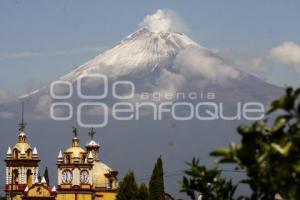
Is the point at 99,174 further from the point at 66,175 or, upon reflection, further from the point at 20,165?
the point at 20,165

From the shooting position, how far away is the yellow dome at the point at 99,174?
101 m

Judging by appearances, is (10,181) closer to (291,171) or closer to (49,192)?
(49,192)

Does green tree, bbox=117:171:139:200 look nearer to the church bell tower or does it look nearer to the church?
the church

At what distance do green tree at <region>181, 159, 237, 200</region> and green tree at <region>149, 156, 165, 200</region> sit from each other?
6223 cm

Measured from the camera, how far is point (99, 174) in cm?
10231

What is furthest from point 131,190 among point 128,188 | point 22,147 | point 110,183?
point 22,147

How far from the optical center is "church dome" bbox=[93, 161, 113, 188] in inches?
3994

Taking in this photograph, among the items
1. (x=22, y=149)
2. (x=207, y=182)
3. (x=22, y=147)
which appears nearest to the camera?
(x=207, y=182)

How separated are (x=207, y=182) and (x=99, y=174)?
270 ft

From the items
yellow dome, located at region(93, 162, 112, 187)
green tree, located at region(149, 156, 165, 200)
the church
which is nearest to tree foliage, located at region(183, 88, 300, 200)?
green tree, located at region(149, 156, 165, 200)

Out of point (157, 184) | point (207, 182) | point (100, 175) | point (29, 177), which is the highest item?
point (207, 182)

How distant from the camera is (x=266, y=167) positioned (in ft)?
52.6

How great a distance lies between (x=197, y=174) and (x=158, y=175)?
68266 millimetres

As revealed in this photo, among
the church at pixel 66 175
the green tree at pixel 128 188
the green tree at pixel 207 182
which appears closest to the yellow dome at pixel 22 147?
the church at pixel 66 175
